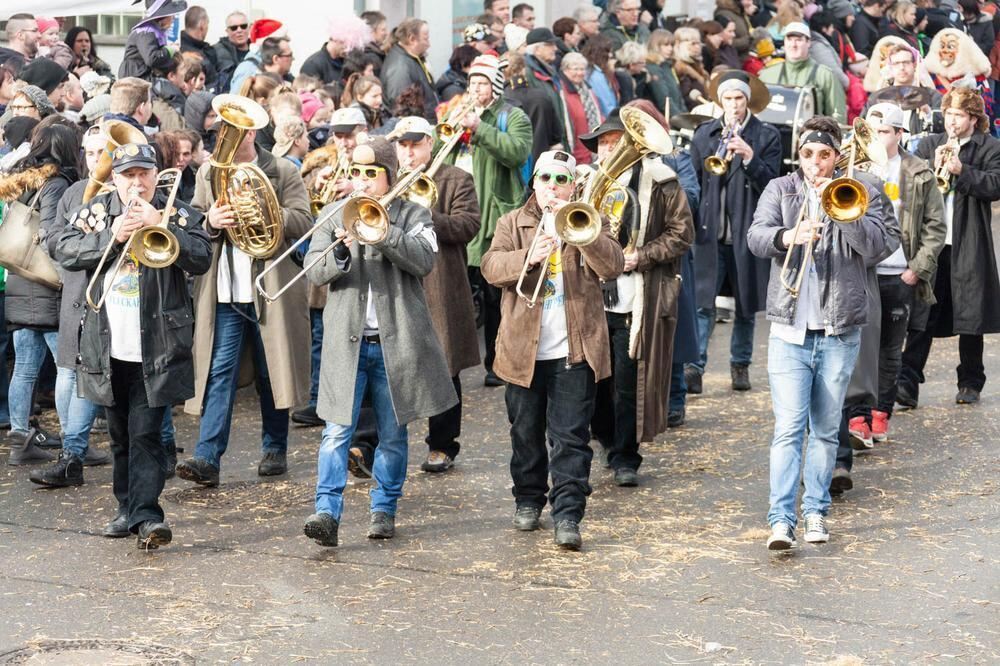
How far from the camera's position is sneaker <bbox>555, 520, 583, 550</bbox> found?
781 cm

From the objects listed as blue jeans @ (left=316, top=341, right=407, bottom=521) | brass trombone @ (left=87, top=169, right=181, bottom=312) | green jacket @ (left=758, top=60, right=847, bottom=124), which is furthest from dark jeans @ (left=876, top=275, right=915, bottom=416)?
green jacket @ (left=758, top=60, right=847, bottom=124)

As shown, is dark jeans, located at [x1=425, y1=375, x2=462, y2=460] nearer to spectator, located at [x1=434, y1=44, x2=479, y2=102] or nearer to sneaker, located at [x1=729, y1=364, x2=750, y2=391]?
sneaker, located at [x1=729, y1=364, x2=750, y2=391]

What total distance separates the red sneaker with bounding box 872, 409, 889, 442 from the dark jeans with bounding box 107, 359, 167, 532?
428 cm

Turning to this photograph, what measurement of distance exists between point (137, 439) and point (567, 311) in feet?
6.77

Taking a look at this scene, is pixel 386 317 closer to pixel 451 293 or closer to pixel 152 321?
pixel 152 321

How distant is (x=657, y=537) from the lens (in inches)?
318

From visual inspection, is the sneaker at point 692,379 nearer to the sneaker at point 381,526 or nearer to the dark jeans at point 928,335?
the dark jeans at point 928,335

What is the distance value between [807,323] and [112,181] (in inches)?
133

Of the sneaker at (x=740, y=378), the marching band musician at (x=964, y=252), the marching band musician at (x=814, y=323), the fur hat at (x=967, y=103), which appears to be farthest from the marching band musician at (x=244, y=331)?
the fur hat at (x=967, y=103)

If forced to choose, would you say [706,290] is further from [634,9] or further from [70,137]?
[634,9]

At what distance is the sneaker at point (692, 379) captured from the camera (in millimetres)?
11508

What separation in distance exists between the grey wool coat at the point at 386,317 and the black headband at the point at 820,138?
1802 mm

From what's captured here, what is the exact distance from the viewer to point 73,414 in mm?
8914

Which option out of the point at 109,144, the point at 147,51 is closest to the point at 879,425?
the point at 109,144
